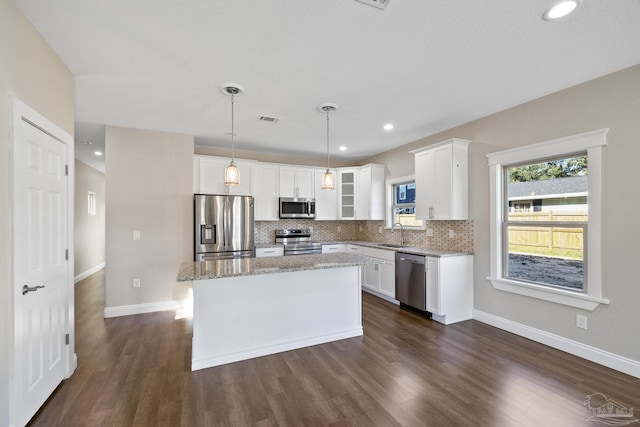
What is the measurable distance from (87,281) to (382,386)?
696 centimetres

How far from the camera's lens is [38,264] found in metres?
2.01

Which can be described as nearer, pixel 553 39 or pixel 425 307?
pixel 553 39

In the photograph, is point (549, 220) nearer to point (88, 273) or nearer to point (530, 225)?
point (530, 225)

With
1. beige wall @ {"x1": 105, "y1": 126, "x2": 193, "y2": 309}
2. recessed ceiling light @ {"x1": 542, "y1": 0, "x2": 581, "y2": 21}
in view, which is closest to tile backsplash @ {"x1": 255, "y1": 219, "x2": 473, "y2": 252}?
beige wall @ {"x1": 105, "y1": 126, "x2": 193, "y2": 309}

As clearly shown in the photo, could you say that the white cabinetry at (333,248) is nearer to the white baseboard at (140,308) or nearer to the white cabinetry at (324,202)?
the white cabinetry at (324,202)

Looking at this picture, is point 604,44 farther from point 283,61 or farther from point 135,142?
point 135,142

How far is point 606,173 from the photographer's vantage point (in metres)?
2.63

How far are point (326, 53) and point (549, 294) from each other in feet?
10.9

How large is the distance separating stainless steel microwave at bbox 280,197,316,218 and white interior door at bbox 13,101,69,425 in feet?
10.7

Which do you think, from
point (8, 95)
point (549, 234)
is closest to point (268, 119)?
point (8, 95)

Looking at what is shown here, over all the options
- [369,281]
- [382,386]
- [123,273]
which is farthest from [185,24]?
[369,281]

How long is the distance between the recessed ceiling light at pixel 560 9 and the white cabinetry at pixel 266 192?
4.21 m

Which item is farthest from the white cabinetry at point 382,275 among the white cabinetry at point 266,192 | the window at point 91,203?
the window at point 91,203

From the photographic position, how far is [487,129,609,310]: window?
2.72 m
